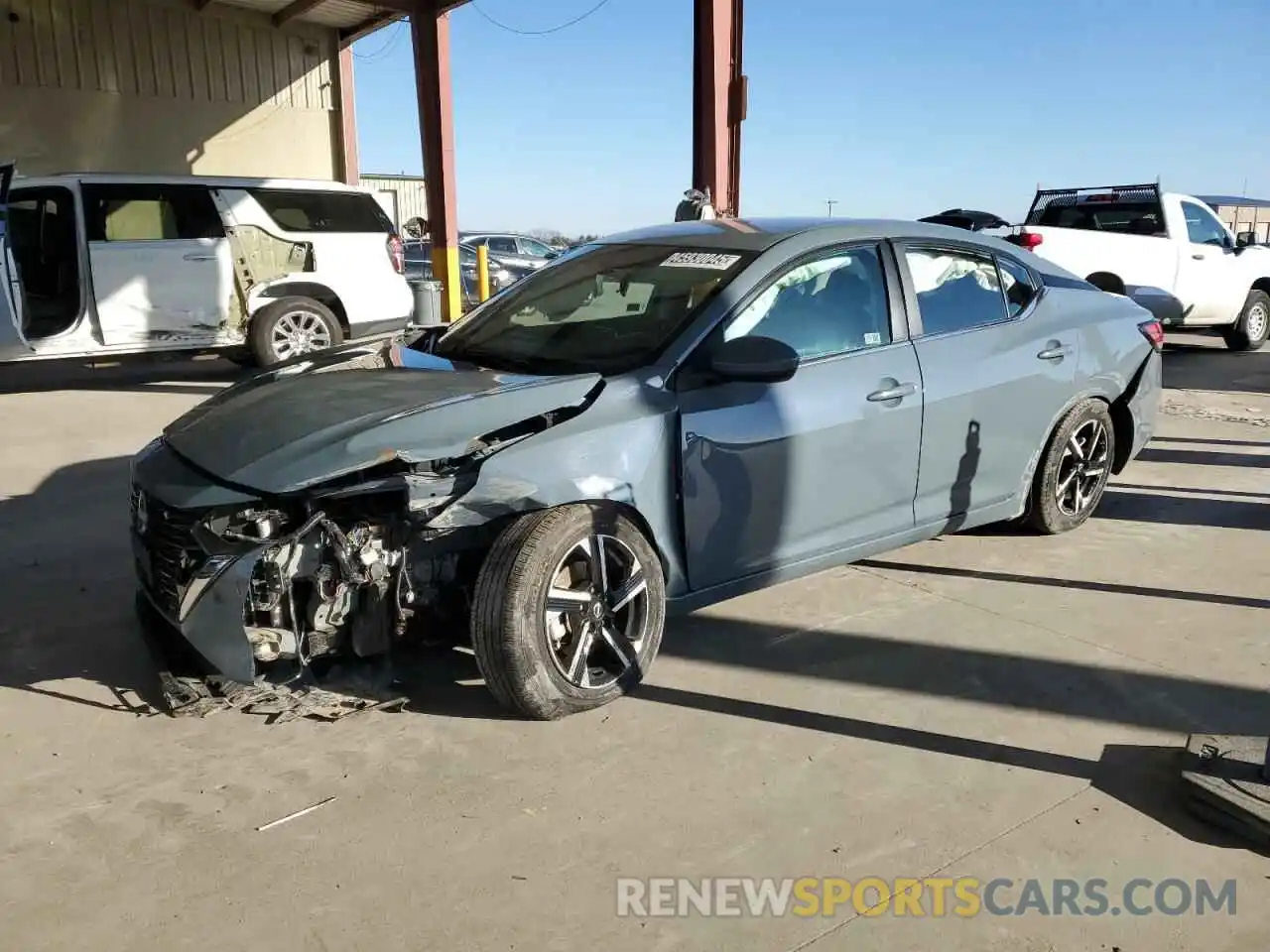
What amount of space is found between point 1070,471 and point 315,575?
370 centimetres

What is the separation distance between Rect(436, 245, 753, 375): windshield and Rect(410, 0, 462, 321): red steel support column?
1084cm

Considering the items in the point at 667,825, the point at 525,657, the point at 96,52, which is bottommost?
the point at 667,825

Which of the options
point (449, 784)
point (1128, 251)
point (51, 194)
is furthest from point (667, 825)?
point (1128, 251)

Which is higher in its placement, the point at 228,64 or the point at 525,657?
the point at 228,64

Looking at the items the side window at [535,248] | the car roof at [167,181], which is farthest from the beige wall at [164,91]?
the car roof at [167,181]

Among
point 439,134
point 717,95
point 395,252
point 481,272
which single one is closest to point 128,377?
point 395,252

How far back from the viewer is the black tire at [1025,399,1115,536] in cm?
482

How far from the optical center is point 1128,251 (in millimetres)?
11133

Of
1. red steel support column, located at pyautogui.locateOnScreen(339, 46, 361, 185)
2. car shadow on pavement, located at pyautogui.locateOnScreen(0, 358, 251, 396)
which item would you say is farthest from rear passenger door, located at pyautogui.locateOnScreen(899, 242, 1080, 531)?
red steel support column, located at pyautogui.locateOnScreen(339, 46, 361, 185)

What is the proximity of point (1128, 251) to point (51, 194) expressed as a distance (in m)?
10.8

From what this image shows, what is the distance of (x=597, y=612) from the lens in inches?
130

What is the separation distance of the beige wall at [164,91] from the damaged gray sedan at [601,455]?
46.1ft

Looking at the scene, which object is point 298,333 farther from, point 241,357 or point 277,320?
point 241,357

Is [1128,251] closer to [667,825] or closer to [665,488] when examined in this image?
[665,488]
